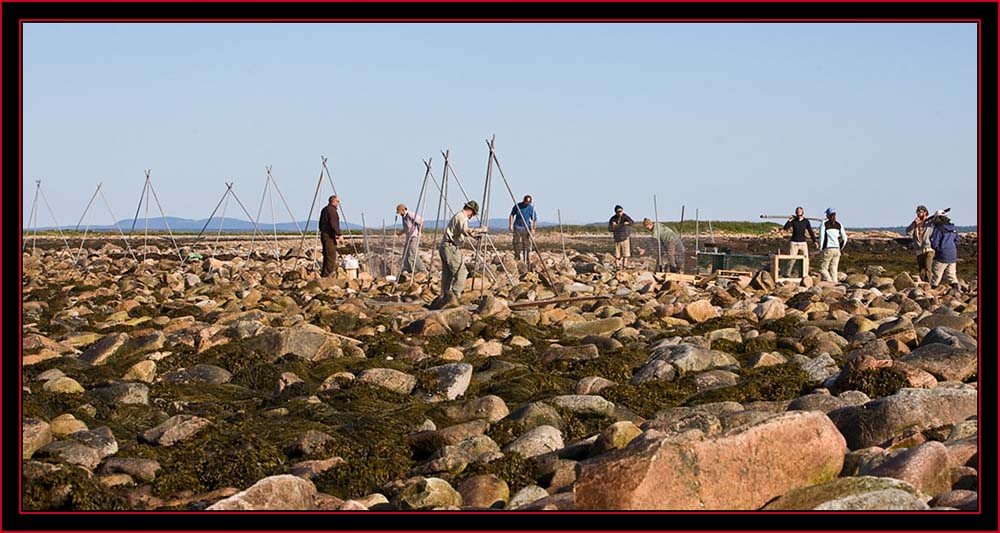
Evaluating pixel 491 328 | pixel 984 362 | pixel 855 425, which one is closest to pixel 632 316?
pixel 491 328

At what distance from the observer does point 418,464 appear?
841 centimetres

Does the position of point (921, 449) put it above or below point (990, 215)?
below

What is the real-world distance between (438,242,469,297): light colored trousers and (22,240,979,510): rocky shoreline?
104cm

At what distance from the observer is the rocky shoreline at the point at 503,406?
21.0 ft

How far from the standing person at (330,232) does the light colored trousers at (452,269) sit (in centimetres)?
514

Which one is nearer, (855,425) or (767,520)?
(767,520)

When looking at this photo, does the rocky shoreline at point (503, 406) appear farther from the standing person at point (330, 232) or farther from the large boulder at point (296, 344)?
the standing person at point (330, 232)

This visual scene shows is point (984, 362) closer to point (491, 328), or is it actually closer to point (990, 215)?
point (990, 215)

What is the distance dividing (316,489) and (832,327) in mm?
8934

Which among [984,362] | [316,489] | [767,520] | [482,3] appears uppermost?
[482,3]

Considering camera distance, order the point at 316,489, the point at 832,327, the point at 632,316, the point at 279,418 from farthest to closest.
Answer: the point at 632,316, the point at 832,327, the point at 279,418, the point at 316,489

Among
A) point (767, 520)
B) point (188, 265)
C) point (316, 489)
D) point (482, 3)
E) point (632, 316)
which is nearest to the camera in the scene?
point (767, 520)

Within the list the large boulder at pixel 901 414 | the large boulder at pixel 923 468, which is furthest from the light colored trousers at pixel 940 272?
the large boulder at pixel 923 468

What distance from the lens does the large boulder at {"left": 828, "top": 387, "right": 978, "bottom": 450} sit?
25.3 feet
